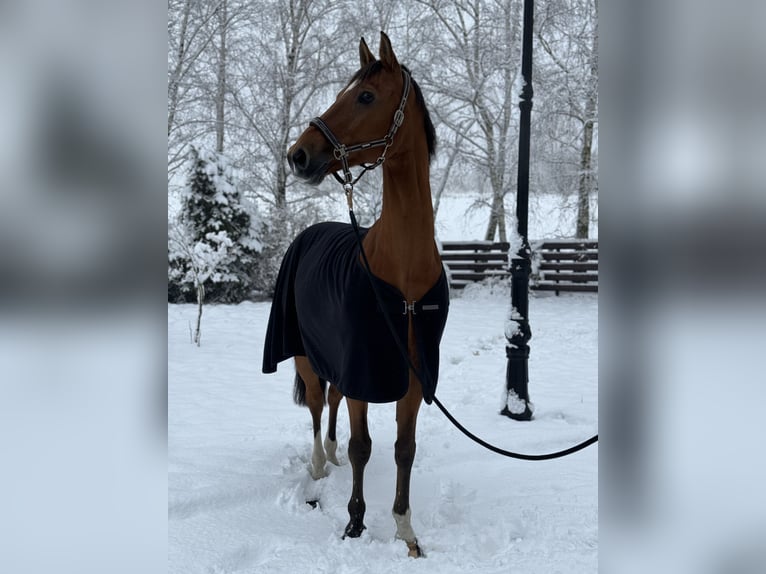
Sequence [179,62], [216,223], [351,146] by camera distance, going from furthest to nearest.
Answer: [179,62], [216,223], [351,146]

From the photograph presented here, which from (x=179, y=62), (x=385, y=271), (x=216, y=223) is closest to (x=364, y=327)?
(x=385, y=271)

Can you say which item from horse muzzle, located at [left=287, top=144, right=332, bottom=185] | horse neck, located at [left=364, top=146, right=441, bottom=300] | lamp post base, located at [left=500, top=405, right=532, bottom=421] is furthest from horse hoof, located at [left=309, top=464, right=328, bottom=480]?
horse muzzle, located at [left=287, top=144, right=332, bottom=185]

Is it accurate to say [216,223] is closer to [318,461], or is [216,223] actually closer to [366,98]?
[318,461]

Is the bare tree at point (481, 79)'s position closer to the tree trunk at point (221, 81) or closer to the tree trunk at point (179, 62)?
the tree trunk at point (221, 81)

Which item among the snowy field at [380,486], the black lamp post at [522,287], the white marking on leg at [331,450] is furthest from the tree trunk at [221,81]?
the white marking on leg at [331,450]

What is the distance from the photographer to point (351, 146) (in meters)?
2.43

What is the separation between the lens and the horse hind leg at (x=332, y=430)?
3.87 meters

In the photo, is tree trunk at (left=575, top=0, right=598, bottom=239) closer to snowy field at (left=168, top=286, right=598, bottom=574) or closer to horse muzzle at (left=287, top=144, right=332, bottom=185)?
snowy field at (left=168, top=286, right=598, bottom=574)

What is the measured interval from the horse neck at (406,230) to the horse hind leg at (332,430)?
141 cm

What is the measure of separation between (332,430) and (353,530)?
3.72ft

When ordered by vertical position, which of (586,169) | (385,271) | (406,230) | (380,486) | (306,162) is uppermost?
(586,169)

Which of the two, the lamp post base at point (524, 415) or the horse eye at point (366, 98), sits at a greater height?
the horse eye at point (366, 98)

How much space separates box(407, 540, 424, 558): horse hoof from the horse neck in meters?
1.15
